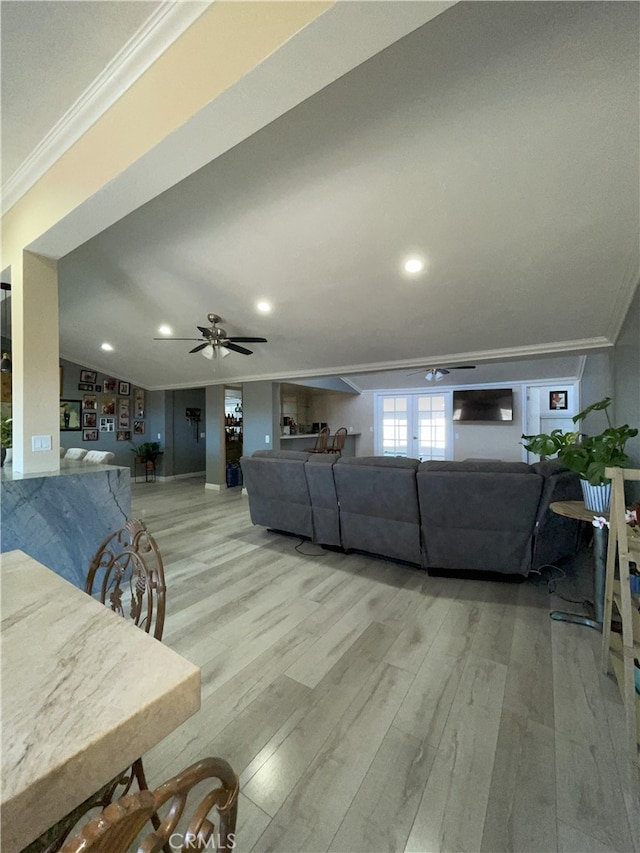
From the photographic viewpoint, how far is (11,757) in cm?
51

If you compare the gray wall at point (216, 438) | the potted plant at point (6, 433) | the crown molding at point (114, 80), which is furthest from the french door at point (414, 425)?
the crown molding at point (114, 80)

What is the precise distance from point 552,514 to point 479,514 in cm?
60

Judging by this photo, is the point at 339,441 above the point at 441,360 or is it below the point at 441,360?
below

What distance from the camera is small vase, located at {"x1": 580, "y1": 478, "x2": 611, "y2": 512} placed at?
82.1 inches

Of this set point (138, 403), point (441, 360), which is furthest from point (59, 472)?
point (138, 403)

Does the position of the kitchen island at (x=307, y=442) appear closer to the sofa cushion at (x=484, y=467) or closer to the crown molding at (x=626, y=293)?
the sofa cushion at (x=484, y=467)

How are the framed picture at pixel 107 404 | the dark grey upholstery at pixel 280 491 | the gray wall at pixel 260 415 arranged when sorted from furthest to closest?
the framed picture at pixel 107 404 < the gray wall at pixel 260 415 < the dark grey upholstery at pixel 280 491

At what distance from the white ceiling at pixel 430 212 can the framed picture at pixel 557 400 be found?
11.2ft

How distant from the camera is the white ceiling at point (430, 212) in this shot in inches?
62.8

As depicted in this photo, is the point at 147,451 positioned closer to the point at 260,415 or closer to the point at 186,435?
the point at 186,435

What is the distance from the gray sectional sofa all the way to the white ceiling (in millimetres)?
1730

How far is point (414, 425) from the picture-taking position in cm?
810

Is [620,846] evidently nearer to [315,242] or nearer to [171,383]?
[315,242]

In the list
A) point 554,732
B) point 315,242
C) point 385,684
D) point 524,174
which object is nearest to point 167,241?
point 315,242
